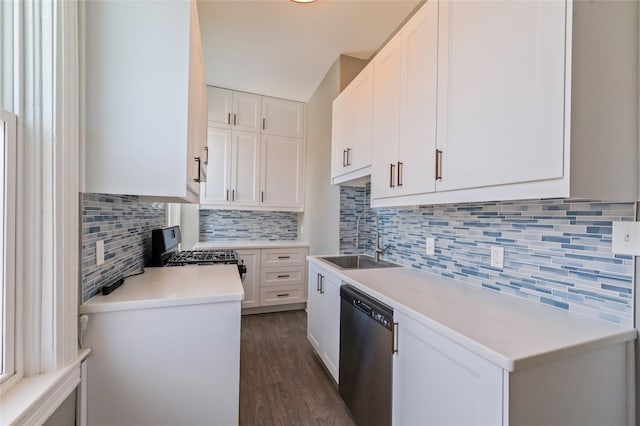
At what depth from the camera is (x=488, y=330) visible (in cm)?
94

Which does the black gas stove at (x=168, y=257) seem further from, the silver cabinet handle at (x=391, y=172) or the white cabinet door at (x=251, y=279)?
the silver cabinet handle at (x=391, y=172)

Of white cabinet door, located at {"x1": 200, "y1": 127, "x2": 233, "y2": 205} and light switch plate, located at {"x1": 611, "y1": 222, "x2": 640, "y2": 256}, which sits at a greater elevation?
white cabinet door, located at {"x1": 200, "y1": 127, "x2": 233, "y2": 205}

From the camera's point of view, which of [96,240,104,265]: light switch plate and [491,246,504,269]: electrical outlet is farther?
[491,246,504,269]: electrical outlet

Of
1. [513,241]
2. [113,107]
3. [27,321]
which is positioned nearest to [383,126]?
[513,241]

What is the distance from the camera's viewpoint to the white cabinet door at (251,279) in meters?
3.34

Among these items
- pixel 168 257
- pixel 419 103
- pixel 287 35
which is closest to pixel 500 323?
pixel 419 103

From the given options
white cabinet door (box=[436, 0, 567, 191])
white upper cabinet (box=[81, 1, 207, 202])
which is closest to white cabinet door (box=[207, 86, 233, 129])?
→ white upper cabinet (box=[81, 1, 207, 202])

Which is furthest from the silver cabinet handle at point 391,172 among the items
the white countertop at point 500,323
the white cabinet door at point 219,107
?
the white cabinet door at point 219,107

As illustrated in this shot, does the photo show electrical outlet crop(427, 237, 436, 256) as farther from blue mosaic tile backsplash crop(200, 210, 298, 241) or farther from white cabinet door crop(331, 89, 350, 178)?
blue mosaic tile backsplash crop(200, 210, 298, 241)

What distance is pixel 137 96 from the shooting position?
3.81ft

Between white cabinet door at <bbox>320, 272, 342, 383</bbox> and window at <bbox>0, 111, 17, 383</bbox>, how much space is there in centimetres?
149

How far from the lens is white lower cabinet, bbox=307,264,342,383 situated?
1.91 meters

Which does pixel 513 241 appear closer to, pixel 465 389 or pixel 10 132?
pixel 465 389

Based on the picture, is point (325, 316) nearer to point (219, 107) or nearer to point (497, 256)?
point (497, 256)
